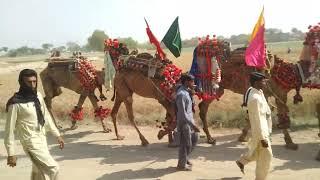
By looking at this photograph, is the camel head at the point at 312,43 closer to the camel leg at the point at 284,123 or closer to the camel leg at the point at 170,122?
the camel leg at the point at 284,123

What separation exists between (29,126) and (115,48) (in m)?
6.02

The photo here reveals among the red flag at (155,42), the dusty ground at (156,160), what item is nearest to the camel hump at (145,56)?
the red flag at (155,42)

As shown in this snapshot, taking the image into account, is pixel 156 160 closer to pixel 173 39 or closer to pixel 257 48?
pixel 173 39

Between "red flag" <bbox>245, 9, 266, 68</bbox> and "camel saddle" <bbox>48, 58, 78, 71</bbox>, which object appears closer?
"red flag" <bbox>245, 9, 266, 68</bbox>

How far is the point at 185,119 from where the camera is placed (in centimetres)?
815

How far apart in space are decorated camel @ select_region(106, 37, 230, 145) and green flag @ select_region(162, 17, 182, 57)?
1.00 ft

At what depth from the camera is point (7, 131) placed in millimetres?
6344

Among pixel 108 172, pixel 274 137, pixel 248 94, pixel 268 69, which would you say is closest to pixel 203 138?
pixel 274 137

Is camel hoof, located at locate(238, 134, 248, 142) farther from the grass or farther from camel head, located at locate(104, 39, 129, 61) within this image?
camel head, located at locate(104, 39, 129, 61)

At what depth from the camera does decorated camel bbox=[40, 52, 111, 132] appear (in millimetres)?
13008

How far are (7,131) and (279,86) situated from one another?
604 centimetres

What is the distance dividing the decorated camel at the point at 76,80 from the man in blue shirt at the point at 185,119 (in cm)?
498

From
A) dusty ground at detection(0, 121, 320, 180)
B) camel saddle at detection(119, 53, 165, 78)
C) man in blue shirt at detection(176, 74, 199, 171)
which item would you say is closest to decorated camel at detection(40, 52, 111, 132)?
dusty ground at detection(0, 121, 320, 180)

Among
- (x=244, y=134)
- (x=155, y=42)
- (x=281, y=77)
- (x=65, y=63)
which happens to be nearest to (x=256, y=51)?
(x=281, y=77)
